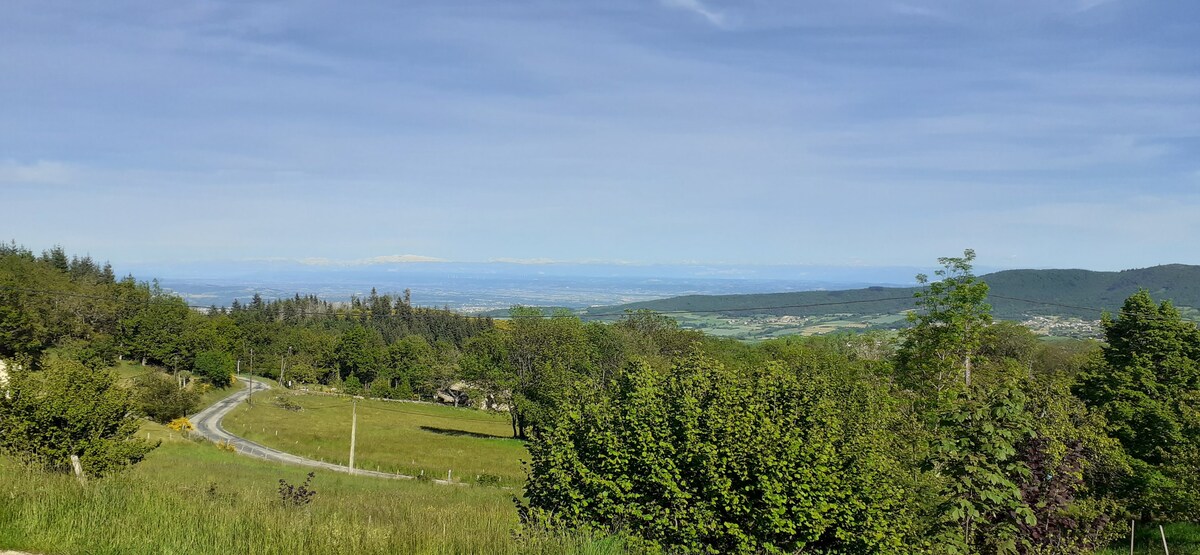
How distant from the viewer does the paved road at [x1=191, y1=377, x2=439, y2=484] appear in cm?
5564

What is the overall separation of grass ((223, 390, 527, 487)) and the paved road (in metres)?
1.58

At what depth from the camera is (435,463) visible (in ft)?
198

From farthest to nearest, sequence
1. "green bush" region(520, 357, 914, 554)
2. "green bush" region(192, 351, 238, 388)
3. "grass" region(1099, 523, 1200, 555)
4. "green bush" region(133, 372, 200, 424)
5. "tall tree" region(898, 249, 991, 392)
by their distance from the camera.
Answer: "green bush" region(192, 351, 238, 388) → "green bush" region(133, 372, 200, 424) → "tall tree" region(898, 249, 991, 392) → "grass" region(1099, 523, 1200, 555) → "green bush" region(520, 357, 914, 554)

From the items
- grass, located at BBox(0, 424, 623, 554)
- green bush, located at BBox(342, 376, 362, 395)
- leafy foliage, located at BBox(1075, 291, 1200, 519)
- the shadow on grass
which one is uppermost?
grass, located at BBox(0, 424, 623, 554)

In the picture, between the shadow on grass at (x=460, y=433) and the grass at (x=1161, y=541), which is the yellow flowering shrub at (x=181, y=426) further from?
the grass at (x=1161, y=541)

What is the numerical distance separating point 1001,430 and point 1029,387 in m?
8.44

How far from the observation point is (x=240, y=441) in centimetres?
7256

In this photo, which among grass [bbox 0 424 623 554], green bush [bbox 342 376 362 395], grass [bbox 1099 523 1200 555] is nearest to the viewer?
grass [bbox 0 424 623 554]

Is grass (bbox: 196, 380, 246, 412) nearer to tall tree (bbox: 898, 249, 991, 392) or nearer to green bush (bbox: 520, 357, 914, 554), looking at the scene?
tall tree (bbox: 898, 249, 991, 392)

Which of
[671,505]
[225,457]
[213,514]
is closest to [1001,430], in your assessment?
[671,505]

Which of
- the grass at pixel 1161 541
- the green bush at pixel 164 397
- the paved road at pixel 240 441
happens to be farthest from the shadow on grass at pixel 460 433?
the grass at pixel 1161 541

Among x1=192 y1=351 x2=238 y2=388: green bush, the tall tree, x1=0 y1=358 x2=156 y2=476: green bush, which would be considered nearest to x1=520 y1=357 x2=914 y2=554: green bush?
x1=0 y1=358 x2=156 y2=476: green bush

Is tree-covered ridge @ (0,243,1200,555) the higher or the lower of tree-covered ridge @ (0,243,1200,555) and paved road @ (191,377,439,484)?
the higher

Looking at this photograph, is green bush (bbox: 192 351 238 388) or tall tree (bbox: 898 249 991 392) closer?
tall tree (bbox: 898 249 991 392)
